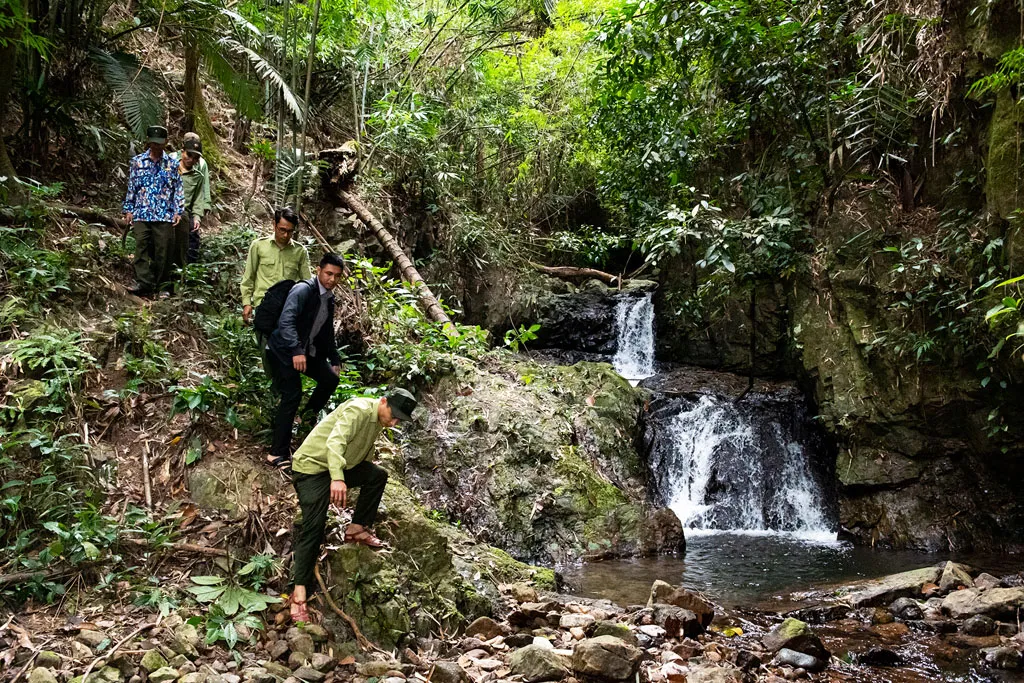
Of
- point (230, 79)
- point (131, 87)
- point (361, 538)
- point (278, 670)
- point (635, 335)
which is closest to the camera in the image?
point (278, 670)

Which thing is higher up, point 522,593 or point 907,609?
point 907,609

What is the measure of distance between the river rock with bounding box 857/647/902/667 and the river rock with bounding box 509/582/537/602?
273 cm

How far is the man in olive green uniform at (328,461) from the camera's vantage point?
14.2 feet

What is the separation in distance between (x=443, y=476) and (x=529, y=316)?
7.11 metres

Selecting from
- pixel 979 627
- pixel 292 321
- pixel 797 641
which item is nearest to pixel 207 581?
pixel 292 321

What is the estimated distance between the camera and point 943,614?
6434 mm

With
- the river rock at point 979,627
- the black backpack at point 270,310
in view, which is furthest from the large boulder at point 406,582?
the river rock at point 979,627

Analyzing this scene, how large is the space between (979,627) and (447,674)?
16.3 feet

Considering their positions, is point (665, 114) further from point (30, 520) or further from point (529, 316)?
point (30, 520)

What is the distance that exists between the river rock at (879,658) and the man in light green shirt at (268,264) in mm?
5733

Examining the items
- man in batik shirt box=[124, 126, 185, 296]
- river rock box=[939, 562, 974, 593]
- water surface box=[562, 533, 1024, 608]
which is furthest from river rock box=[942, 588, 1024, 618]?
man in batik shirt box=[124, 126, 185, 296]

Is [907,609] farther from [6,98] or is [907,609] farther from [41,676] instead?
[6,98]

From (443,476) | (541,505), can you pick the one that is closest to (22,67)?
(443,476)

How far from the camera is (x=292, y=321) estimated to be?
5129mm
